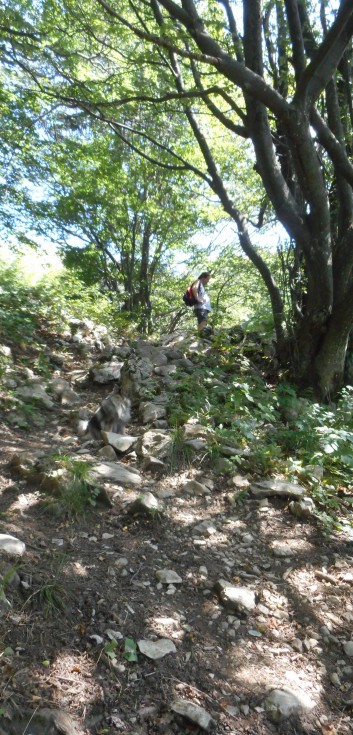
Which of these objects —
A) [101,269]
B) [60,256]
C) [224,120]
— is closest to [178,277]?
[101,269]

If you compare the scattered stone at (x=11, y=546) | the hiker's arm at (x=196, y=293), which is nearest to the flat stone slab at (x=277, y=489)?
the scattered stone at (x=11, y=546)

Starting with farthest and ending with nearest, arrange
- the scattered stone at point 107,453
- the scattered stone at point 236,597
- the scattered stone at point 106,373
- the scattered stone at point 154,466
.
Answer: the scattered stone at point 106,373 < the scattered stone at point 107,453 < the scattered stone at point 154,466 < the scattered stone at point 236,597

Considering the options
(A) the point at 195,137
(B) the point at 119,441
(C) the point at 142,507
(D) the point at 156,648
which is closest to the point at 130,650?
(D) the point at 156,648

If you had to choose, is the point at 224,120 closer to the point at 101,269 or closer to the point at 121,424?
the point at 121,424

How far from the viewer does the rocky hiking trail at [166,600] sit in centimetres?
174

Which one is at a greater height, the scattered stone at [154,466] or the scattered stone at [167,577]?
the scattered stone at [154,466]

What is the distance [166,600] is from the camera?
2377 mm

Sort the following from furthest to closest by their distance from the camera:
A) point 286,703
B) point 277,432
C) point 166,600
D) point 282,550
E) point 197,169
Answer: point 197,169
point 277,432
point 282,550
point 166,600
point 286,703

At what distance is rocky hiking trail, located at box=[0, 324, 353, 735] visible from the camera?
68.5 inches

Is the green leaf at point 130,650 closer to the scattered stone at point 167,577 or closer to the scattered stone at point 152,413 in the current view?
the scattered stone at point 167,577

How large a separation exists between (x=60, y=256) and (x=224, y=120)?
31.7 feet

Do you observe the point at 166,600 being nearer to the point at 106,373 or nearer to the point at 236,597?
the point at 236,597

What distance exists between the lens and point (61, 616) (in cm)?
204

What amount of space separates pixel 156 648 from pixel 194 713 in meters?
0.35
